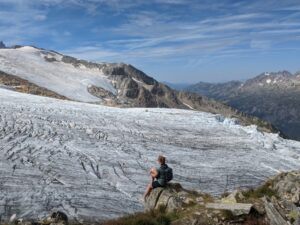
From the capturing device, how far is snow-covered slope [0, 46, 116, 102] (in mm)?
104375

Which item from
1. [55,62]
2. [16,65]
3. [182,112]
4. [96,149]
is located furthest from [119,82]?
[96,149]

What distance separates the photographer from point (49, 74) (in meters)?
117

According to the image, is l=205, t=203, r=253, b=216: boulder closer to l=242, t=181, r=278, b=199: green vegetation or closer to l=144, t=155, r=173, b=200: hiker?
l=144, t=155, r=173, b=200: hiker

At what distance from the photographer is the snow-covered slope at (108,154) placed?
88.0 ft

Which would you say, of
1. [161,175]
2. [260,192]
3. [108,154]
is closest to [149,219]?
[161,175]

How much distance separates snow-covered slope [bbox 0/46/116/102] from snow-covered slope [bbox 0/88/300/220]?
150ft

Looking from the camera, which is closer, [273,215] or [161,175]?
[273,215]

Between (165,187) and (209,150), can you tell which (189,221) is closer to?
(165,187)

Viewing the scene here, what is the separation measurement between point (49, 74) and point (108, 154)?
274 ft

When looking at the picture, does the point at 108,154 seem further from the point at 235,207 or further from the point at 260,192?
the point at 235,207

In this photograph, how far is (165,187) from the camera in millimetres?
22016

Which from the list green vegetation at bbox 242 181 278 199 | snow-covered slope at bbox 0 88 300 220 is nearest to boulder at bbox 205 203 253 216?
green vegetation at bbox 242 181 278 199

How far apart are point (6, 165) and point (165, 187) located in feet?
41.0

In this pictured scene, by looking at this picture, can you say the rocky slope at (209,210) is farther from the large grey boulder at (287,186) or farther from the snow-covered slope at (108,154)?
the snow-covered slope at (108,154)
